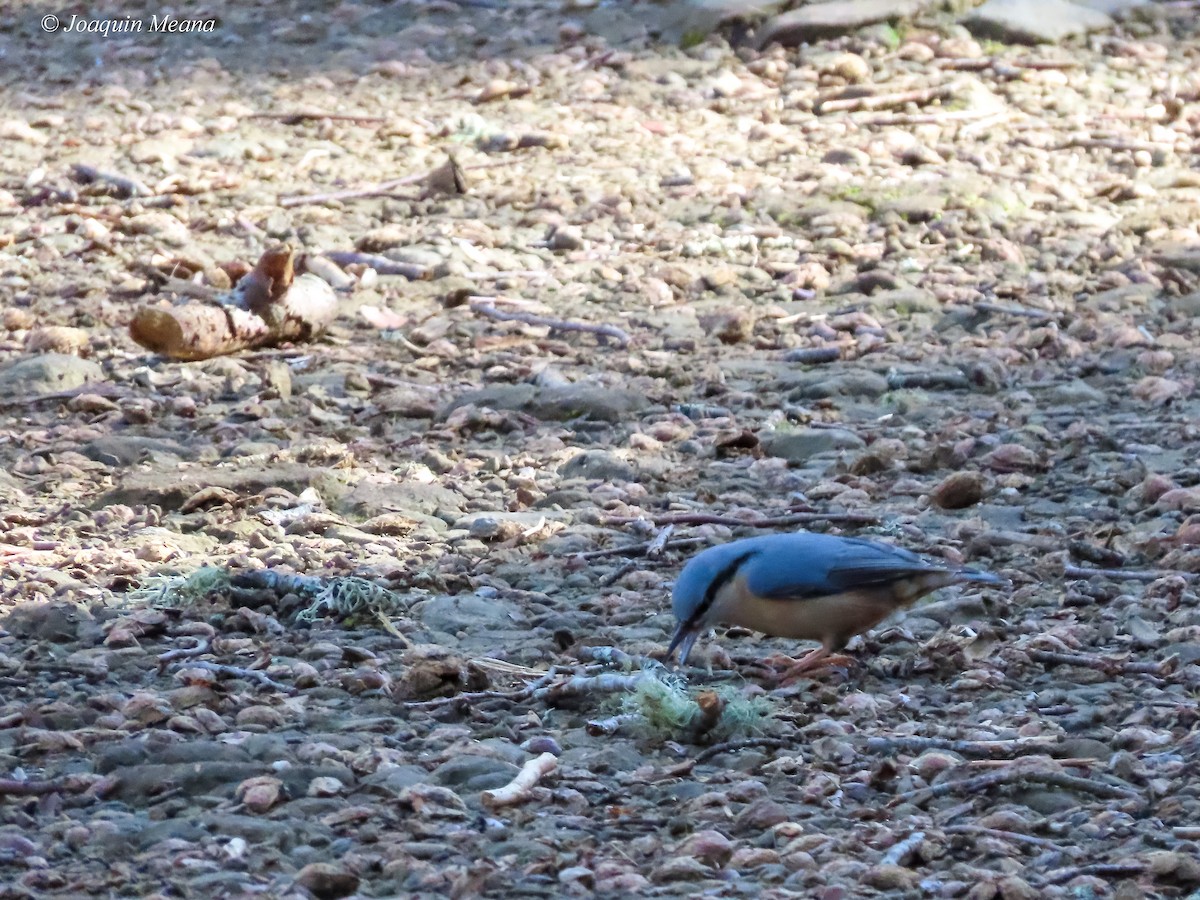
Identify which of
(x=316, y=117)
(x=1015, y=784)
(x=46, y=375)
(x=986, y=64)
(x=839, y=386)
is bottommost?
(x=839, y=386)

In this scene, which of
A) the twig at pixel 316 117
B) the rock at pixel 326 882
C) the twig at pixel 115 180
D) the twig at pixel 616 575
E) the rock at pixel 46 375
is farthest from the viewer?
the twig at pixel 316 117

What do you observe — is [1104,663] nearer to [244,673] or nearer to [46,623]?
[244,673]

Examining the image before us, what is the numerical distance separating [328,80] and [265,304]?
3.82 m

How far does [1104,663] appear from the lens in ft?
12.4

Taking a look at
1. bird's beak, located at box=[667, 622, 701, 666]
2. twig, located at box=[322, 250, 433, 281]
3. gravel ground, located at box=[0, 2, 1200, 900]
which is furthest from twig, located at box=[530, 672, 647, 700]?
twig, located at box=[322, 250, 433, 281]

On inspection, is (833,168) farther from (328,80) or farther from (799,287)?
(328,80)

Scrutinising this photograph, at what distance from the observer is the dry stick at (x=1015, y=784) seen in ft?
10.3

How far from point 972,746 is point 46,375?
12.4 ft

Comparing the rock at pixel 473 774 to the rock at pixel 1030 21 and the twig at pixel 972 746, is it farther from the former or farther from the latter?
the rock at pixel 1030 21

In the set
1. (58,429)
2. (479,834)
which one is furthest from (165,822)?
(58,429)

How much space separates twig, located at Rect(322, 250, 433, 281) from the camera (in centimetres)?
718

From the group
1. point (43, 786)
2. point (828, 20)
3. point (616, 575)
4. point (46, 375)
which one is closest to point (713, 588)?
point (616, 575)

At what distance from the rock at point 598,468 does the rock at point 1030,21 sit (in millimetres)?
5476

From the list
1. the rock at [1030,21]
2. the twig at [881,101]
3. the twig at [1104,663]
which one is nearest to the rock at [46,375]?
the twig at [1104,663]
